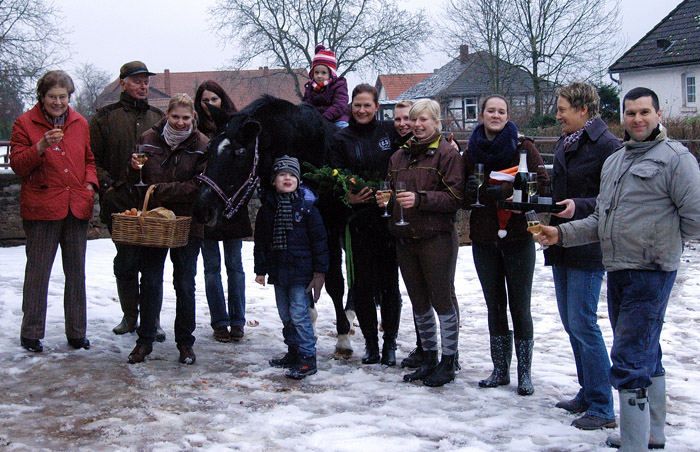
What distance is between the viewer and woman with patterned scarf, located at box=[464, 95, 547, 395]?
4.62 m

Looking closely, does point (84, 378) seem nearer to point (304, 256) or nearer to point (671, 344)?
point (304, 256)

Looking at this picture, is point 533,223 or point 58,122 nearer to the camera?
point 533,223

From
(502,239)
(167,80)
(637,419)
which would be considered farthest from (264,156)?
(167,80)

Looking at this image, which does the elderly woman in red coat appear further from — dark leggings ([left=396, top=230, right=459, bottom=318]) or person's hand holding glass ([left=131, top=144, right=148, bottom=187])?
dark leggings ([left=396, top=230, right=459, bottom=318])

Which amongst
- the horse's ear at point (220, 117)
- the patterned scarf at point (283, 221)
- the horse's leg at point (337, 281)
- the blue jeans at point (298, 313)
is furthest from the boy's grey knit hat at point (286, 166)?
the blue jeans at point (298, 313)

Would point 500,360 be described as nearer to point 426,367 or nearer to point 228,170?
point 426,367

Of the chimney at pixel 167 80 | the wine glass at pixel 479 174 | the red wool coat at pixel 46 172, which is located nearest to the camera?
the wine glass at pixel 479 174

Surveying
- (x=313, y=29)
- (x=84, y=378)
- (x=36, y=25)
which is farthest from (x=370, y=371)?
(x=313, y=29)

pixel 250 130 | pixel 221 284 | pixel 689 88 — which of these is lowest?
pixel 221 284

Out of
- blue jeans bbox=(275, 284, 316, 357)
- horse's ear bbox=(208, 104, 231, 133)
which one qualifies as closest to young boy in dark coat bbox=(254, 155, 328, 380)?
blue jeans bbox=(275, 284, 316, 357)

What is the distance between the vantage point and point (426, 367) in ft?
16.8

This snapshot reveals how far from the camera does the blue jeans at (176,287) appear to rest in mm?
5480

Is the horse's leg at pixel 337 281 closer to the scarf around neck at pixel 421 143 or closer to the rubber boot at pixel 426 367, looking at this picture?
the rubber boot at pixel 426 367

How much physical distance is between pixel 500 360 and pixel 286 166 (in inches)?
83.3
